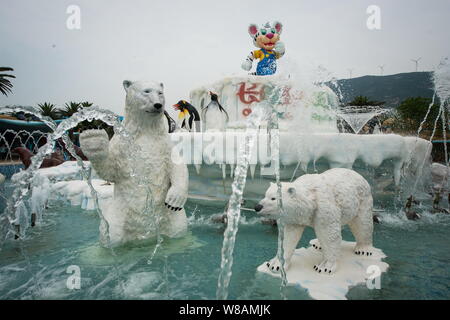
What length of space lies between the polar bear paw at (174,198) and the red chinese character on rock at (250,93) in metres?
4.44

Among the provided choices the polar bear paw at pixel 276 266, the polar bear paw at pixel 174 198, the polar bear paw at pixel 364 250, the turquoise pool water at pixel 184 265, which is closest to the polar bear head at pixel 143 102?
the polar bear paw at pixel 174 198

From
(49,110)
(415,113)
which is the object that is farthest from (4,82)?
(415,113)

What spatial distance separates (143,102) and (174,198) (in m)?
0.97

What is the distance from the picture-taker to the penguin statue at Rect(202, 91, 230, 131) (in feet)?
22.1

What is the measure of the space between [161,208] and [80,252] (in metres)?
0.90

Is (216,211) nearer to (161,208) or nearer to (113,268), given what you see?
(161,208)

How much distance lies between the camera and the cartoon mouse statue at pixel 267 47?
→ 6738 mm

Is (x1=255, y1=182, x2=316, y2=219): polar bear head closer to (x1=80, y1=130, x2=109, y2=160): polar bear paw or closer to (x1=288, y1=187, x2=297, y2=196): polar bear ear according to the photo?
(x1=288, y1=187, x2=297, y2=196): polar bear ear

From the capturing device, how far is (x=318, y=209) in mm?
2148

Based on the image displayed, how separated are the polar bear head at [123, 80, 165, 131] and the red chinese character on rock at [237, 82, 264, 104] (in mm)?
4133

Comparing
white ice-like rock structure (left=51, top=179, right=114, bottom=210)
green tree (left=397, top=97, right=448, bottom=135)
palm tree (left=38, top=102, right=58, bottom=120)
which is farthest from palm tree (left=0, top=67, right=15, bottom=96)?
green tree (left=397, top=97, right=448, bottom=135)

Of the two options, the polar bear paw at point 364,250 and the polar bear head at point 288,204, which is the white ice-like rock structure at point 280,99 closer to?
the polar bear paw at point 364,250

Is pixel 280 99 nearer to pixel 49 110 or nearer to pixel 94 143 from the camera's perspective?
pixel 94 143

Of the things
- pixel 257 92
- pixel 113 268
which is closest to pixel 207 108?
pixel 257 92
